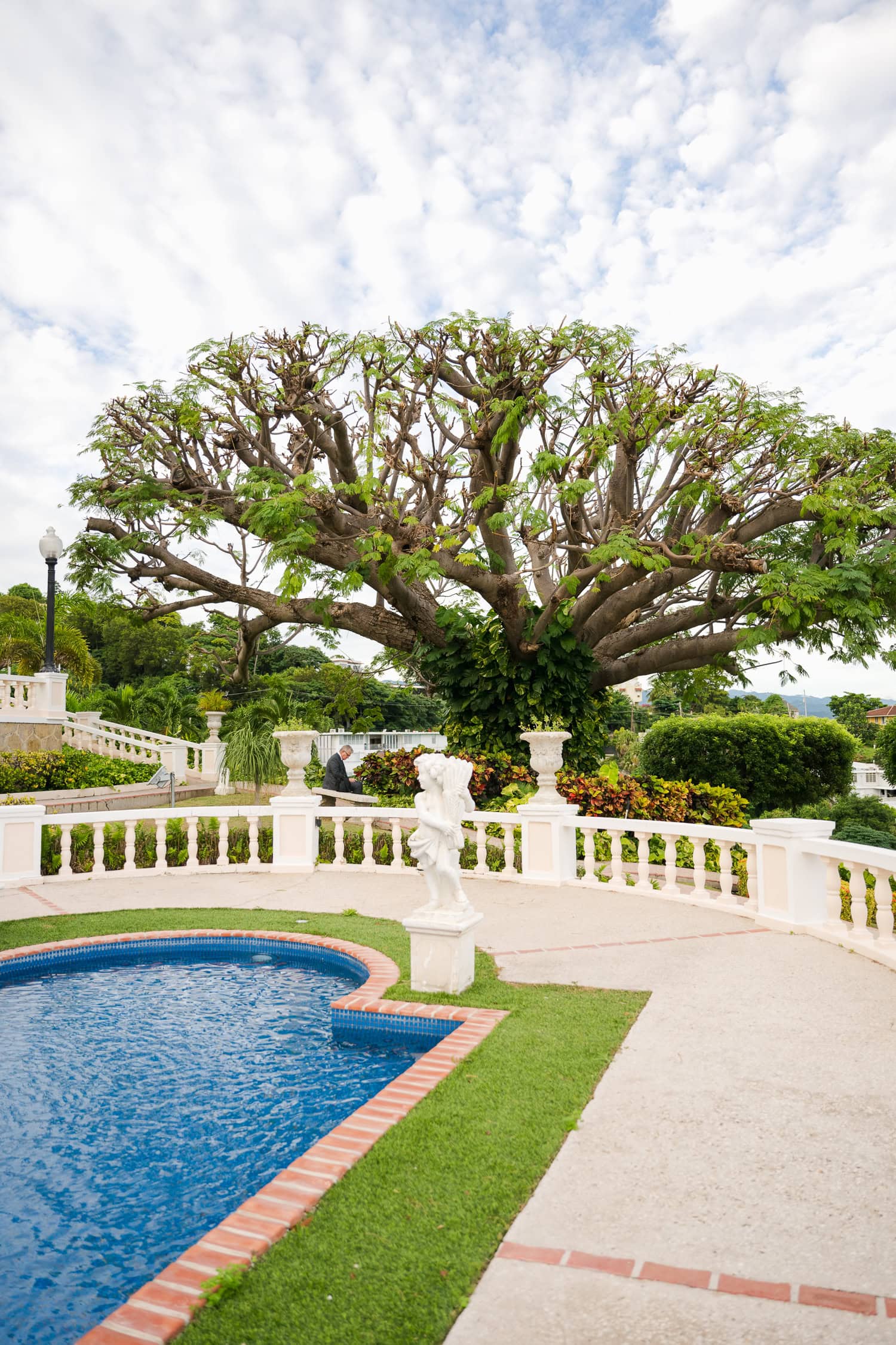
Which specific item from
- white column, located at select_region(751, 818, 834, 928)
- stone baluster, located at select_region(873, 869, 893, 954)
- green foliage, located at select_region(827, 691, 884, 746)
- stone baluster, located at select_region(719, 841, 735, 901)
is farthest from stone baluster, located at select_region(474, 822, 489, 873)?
green foliage, located at select_region(827, 691, 884, 746)

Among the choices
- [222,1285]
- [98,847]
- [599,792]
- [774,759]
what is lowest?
[222,1285]

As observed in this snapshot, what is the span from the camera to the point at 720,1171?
3605mm

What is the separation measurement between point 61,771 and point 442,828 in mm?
16371

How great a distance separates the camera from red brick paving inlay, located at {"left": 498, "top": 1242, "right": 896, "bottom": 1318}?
8.80 ft

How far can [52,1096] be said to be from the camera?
5.00 m

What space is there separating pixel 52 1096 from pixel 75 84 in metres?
10.0

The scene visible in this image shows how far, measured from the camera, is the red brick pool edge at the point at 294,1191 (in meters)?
2.58

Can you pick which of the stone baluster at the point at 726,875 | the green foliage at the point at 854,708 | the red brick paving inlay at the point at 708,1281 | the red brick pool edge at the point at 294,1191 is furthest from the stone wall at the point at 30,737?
the green foliage at the point at 854,708

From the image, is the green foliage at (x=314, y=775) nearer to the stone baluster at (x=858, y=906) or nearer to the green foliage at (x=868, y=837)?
the green foliage at (x=868, y=837)

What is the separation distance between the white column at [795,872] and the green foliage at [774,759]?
16.8m

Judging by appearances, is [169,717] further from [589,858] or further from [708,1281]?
[708,1281]

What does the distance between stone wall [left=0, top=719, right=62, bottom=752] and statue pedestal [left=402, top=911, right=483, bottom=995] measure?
18.3 meters

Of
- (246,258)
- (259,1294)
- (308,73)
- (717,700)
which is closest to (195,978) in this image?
(259,1294)

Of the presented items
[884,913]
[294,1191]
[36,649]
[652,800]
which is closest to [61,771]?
[36,649]
